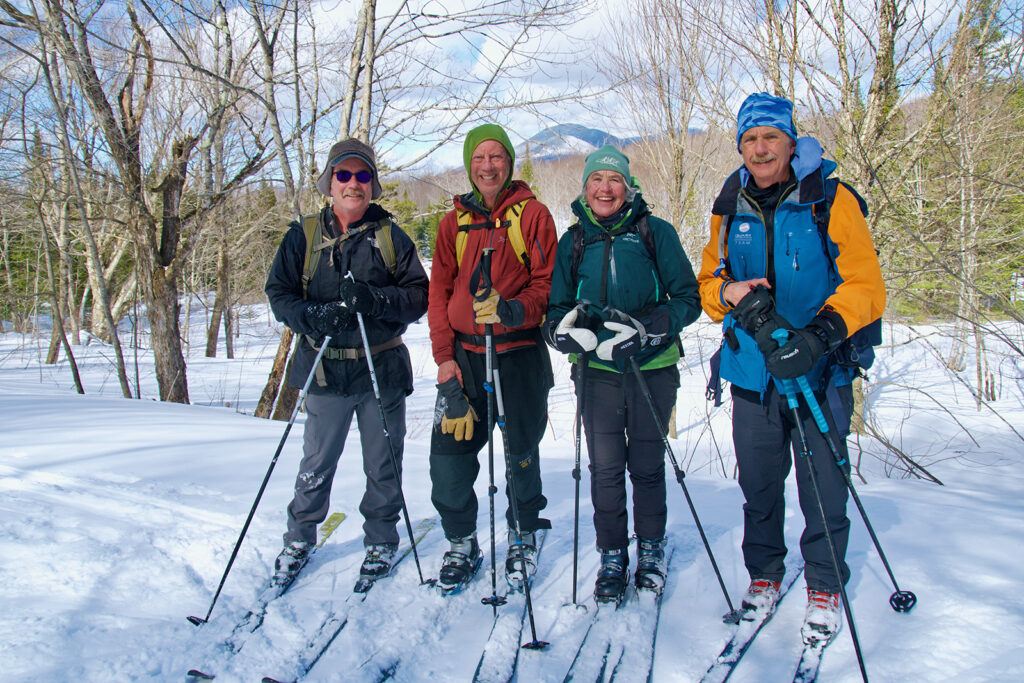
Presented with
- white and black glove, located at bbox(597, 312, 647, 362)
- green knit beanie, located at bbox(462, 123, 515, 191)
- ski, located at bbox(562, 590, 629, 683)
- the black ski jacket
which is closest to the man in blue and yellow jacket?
white and black glove, located at bbox(597, 312, 647, 362)

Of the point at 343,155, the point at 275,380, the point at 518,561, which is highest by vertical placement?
the point at 343,155

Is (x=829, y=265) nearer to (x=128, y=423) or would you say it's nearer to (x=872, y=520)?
(x=872, y=520)

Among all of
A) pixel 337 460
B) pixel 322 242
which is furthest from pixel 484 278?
pixel 337 460

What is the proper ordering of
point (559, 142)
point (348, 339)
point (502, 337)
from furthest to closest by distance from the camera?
point (559, 142) < point (348, 339) < point (502, 337)

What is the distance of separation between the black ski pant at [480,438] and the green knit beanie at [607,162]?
2.90ft

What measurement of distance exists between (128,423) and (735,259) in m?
4.83

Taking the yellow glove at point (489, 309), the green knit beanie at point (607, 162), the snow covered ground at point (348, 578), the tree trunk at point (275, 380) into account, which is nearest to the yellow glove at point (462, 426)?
the snow covered ground at point (348, 578)

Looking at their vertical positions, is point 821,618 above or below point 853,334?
below

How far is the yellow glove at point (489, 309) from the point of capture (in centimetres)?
246

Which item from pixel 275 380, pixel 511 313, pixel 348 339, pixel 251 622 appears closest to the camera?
pixel 251 622

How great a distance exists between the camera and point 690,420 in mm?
11164

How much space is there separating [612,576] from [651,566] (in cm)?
21

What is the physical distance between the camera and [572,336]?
7.90 feet

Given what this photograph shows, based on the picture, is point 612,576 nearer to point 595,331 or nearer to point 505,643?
point 505,643
